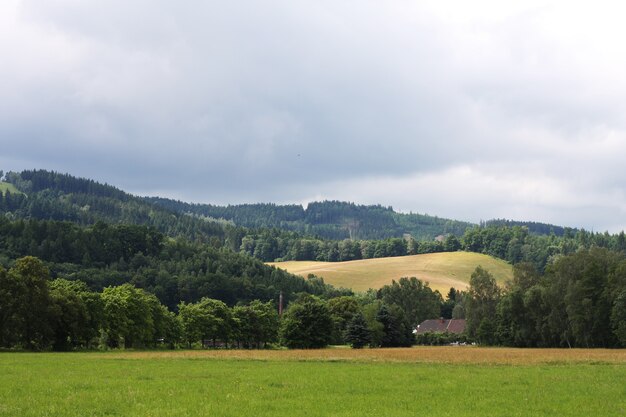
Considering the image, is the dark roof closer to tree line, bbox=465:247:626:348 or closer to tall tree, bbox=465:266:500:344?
tall tree, bbox=465:266:500:344

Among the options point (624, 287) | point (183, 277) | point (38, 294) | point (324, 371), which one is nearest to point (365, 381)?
point (324, 371)

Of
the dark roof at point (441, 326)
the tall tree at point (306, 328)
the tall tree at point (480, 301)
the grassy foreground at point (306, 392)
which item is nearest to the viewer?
the grassy foreground at point (306, 392)

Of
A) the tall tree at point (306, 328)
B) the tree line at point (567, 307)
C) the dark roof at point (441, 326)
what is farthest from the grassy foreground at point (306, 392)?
the dark roof at point (441, 326)

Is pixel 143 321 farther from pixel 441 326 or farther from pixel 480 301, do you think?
pixel 441 326

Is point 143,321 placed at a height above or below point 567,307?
below

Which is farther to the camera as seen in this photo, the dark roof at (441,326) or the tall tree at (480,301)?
the dark roof at (441,326)

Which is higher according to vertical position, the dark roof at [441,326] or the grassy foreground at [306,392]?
the grassy foreground at [306,392]

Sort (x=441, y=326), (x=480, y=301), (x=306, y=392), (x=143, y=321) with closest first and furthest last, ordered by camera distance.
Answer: (x=306, y=392) < (x=143, y=321) < (x=480, y=301) < (x=441, y=326)

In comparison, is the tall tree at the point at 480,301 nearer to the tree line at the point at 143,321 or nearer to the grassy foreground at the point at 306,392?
the tree line at the point at 143,321

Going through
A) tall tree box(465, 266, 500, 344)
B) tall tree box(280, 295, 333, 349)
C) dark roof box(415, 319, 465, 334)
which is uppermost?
tall tree box(465, 266, 500, 344)

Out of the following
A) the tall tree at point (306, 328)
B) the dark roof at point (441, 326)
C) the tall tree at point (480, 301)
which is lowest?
the dark roof at point (441, 326)

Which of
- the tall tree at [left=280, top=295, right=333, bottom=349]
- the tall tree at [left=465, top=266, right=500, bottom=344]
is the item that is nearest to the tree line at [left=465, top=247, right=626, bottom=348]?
the tall tree at [left=465, top=266, right=500, bottom=344]

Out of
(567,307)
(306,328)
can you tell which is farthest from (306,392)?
(567,307)

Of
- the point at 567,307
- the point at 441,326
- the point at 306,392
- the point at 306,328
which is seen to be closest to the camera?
the point at 306,392
